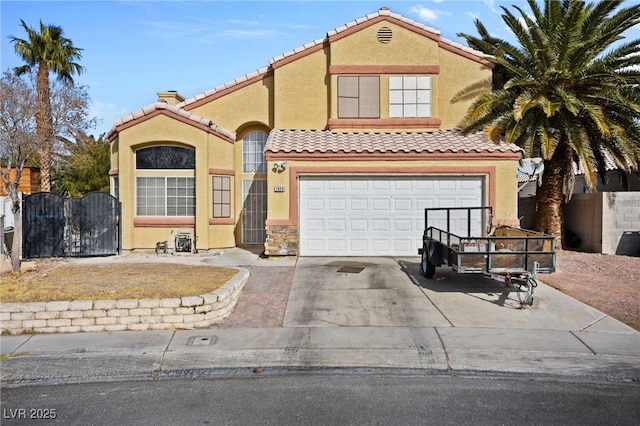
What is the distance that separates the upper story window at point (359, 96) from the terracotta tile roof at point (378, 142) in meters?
0.77

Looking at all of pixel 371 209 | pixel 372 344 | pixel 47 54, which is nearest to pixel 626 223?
pixel 371 209

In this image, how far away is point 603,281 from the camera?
11914mm

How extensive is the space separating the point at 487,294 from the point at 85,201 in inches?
451

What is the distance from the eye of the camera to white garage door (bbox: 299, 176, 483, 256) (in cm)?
1446

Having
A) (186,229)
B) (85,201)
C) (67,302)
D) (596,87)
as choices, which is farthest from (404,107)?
(67,302)

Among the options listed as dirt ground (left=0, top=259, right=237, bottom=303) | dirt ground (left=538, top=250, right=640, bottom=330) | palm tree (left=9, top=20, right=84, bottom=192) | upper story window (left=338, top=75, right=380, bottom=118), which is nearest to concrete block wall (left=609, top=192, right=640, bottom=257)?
dirt ground (left=538, top=250, right=640, bottom=330)

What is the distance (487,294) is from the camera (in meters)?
10.1

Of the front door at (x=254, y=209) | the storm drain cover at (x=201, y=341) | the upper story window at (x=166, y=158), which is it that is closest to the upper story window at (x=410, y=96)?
the front door at (x=254, y=209)

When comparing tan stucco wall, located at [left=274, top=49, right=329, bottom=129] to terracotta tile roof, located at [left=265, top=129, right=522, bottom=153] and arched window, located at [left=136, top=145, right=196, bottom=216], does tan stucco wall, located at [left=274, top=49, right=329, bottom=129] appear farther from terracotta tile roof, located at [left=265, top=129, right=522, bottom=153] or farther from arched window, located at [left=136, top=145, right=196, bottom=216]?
arched window, located at [left=136, top=145, right=196, bottom=216]

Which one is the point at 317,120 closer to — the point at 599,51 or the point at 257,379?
the point at 599,51

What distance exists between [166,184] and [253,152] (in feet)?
11.8

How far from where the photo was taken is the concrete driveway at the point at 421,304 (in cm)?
837

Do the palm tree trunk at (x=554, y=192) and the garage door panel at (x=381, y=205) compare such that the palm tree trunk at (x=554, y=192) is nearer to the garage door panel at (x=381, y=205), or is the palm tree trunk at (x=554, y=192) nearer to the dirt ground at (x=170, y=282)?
the dirt ground at (x=170, y=282)

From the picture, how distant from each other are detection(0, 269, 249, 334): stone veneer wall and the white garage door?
667 centimetres
